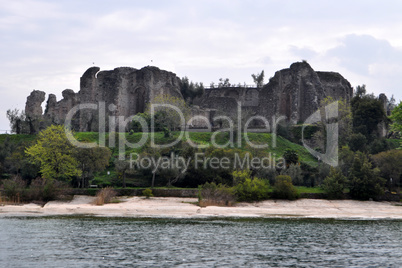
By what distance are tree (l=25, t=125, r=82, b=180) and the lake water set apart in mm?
10237

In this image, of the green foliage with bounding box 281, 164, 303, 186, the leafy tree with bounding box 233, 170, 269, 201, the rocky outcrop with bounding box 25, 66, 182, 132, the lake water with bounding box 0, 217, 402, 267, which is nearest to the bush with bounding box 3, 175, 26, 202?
the lake water with bounding box 0, 217, 402, 267

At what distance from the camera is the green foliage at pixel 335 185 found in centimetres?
4494

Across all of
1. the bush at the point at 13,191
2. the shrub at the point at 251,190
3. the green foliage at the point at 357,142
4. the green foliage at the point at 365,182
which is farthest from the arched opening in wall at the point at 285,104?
the bush at the point at 13,191

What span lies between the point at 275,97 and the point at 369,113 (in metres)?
14.7

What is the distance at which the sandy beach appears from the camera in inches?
1550

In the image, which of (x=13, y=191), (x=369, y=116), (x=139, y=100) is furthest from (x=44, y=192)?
(x=369, y=116)

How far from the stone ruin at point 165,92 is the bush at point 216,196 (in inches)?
1092

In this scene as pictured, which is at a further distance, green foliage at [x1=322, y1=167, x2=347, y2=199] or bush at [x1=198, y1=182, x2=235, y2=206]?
green foliage at [x1=322, y1=167, x2=347, y2=199]

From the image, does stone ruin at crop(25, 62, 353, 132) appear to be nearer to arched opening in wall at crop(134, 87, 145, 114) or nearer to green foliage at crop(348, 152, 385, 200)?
arched opening in wall at crop(134, 87, 145, 114)

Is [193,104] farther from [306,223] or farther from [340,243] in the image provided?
[340,243]

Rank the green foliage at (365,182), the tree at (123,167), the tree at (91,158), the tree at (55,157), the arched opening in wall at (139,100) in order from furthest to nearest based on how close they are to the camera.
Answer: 1. the arched opening in wall at (139,100)
2. the tree at (123,167)
3. the tree at (55,157)
4. the tree at (91,158)
5. the green foliage at (365,182)

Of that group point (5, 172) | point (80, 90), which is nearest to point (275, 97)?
point (80, 90)

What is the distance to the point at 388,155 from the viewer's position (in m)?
48.0

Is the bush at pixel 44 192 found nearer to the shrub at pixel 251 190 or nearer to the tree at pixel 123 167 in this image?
the tree at pixel 123 167
